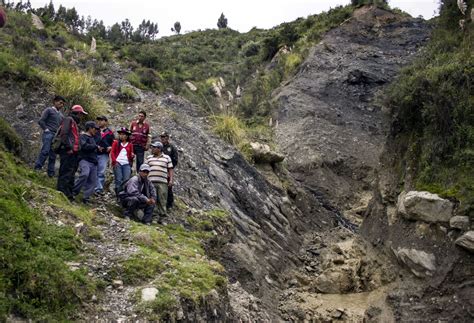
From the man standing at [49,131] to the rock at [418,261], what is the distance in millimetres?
6565

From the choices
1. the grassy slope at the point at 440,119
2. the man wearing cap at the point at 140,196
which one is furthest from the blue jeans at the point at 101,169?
the grassy slope at the point at 440,119

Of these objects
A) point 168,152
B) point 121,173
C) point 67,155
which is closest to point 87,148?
point 67,155

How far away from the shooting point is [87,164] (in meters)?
8.13

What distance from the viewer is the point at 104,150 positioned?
8.70 m

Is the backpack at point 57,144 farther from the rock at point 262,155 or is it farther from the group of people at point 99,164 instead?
the rock at point 262,155

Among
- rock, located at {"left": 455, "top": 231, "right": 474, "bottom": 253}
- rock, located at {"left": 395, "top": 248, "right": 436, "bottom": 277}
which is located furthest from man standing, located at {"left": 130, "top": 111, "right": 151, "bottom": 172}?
rock, located at {"left": 455, "top": 231, "right": 474, "bottom": 253}

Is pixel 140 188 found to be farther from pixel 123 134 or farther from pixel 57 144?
pixel 57 144

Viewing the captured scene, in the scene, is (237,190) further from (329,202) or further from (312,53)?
(312,53)

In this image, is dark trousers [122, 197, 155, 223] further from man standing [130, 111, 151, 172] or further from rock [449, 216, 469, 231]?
rock [449, 216, 469, 231]

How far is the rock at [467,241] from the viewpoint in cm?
726

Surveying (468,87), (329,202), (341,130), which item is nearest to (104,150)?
Answer: (468,87)

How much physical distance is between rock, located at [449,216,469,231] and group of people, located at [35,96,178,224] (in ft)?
16.5

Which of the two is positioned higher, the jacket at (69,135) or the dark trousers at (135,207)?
the jacket at (69,135)

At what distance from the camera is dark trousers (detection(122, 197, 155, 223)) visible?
8.01 meters
